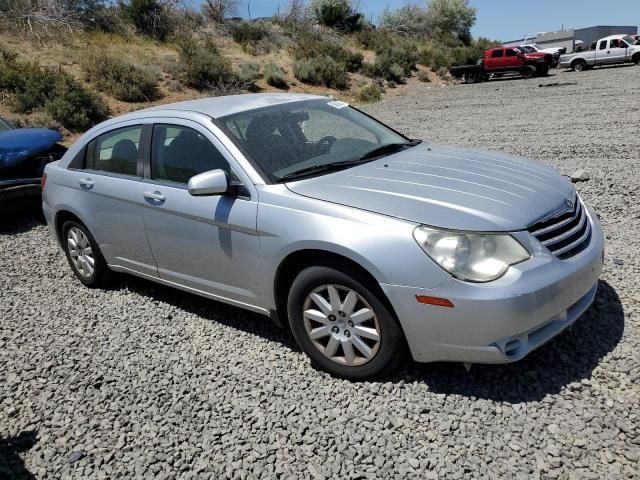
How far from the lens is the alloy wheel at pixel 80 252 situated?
5000 mm

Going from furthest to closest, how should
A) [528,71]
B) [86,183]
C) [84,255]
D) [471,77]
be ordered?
[471,77] < [528,71] < [84,255] < [86,183]

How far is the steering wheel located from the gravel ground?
4.46 feet

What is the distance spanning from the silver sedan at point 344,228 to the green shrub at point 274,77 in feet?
66.9

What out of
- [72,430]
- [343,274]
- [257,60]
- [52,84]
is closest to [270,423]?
[343,274]

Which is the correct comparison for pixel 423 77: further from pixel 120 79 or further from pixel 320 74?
pixel 120 79

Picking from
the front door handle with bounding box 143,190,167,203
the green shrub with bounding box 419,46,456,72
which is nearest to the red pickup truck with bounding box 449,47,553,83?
the green shrub with bounding box 419,46,456,72

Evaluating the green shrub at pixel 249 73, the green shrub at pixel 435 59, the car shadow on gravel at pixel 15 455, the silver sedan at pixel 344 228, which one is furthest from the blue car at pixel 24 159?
the green shrub at pixel 435 59

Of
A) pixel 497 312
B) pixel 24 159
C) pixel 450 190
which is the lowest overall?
pixel 497 312

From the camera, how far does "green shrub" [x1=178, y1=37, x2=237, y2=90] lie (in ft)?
72.7

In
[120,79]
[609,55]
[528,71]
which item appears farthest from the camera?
[609,55]

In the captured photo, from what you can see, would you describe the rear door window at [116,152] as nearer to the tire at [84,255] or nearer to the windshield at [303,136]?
the tire at [84,255]

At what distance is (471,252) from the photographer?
2807 mm

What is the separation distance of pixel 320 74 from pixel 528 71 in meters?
10.8

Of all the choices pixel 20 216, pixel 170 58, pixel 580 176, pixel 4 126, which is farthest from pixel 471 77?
pixel 20 216
